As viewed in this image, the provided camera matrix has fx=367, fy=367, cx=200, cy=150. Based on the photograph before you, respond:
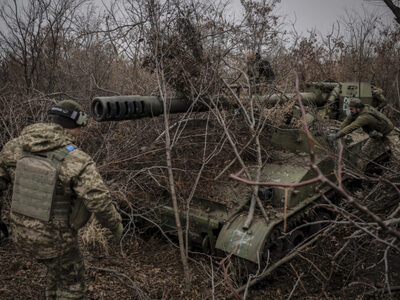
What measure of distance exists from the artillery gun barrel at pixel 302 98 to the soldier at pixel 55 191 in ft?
9.51

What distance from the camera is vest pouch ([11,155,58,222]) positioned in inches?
110

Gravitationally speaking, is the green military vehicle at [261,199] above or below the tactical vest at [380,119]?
below

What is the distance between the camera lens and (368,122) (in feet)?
19.5

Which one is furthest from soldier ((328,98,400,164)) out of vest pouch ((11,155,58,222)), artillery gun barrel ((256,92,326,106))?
vest pouch ((11,155,58,222))

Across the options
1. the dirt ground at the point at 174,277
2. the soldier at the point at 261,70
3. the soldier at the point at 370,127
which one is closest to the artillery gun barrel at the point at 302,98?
the soldier at the point at 261,70

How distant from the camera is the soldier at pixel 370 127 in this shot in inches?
226

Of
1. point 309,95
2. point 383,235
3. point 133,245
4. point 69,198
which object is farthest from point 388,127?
point 69,198

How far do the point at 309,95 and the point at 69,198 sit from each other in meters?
5.68

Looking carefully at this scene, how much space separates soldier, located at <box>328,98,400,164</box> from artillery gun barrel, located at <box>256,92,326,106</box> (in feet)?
2.50

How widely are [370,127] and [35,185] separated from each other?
5.36 metres

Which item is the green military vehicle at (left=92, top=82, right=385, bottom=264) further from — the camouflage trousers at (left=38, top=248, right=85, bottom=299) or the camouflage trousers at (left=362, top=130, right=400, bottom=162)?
the camouflage trousers at (left=38, top=248, right=85, bottom=299)

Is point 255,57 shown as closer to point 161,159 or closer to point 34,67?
point 161,159

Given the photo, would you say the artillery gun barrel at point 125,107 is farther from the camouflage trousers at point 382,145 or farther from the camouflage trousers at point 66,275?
the camouflage trousers at point 382,145

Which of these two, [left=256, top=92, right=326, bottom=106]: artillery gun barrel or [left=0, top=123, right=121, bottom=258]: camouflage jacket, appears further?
[left=256, top=92, right=326, bottom=106]: artillery gun barrel
